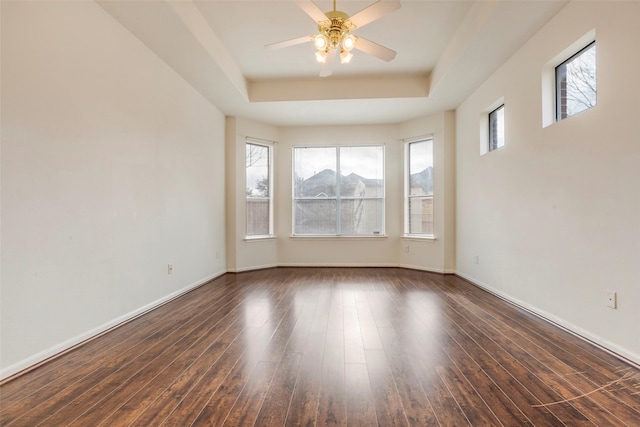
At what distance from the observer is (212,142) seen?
16.7ft

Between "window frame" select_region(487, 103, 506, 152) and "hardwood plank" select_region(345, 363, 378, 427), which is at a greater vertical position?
"window frame" select_region(487, 103, 506, 152)

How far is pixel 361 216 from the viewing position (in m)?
6.32

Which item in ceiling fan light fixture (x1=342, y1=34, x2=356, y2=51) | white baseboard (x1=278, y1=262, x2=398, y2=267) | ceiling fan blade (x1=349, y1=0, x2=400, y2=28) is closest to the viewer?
ceiling fan blade (x1=349, y1=0, x2=400, y2=28)

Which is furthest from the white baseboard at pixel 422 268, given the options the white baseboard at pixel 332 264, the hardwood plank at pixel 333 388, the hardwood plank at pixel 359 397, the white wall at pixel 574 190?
the hardwood plank at pixel 359 397

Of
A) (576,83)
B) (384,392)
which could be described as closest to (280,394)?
(384,392)

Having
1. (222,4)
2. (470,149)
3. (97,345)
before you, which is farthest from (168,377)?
(470,149)

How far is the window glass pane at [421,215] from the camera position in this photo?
5.75 metres

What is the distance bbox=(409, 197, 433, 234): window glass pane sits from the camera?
5746mm

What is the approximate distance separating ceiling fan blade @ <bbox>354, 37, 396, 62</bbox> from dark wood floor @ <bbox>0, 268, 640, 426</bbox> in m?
2.50

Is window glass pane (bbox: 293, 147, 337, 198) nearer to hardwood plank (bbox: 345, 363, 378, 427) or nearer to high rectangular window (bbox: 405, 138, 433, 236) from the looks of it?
high rectangular window (bbox: 405, 138, 433, 236)

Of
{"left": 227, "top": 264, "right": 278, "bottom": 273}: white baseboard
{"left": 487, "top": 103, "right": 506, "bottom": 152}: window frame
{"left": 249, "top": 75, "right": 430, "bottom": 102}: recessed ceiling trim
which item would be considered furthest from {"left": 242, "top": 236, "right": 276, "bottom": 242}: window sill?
{"left": 487, "top": 103, "right": 506, "bottom": 152}: window frame

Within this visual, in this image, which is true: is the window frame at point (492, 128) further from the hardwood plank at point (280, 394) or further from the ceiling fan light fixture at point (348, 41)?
the hardwood plank at point (280, 394)

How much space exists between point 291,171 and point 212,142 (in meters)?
1.67

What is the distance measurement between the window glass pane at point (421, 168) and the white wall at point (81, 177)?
398cm
